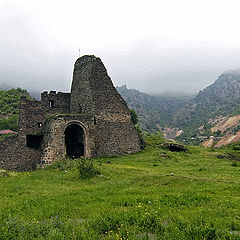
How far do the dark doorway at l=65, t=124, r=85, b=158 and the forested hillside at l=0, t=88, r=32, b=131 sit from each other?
2454 cm

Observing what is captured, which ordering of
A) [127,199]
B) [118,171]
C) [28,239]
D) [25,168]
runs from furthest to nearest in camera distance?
[25,168] < [118,171] < [127,199] < [28,239]

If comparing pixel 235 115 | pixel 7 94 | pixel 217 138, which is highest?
pixel 7 94

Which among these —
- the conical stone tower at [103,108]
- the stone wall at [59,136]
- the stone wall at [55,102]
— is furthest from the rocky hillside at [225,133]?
the stone wall at [59,136]

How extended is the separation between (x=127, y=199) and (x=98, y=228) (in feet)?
7.94

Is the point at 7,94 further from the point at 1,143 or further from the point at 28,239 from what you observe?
the point at 28,239

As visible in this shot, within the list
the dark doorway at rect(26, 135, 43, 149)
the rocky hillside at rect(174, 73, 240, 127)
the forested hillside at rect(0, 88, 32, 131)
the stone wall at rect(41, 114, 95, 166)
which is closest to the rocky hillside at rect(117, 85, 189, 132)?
the rocky hillside at rect(174, 73, 240, 127)

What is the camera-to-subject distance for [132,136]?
2564 centimetres

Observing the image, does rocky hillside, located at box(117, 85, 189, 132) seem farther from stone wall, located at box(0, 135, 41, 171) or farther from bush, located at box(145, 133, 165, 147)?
stone wall, located at box(0, 135, 41, 171)

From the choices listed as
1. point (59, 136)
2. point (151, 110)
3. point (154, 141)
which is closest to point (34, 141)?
point (59, 136)

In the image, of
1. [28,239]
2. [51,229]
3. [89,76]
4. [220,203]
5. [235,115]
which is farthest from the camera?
[235,115]

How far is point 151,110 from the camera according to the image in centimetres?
14275

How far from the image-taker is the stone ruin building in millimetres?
21672

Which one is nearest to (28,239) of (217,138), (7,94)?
(7,94)

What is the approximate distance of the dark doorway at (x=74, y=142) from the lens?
2452cm
